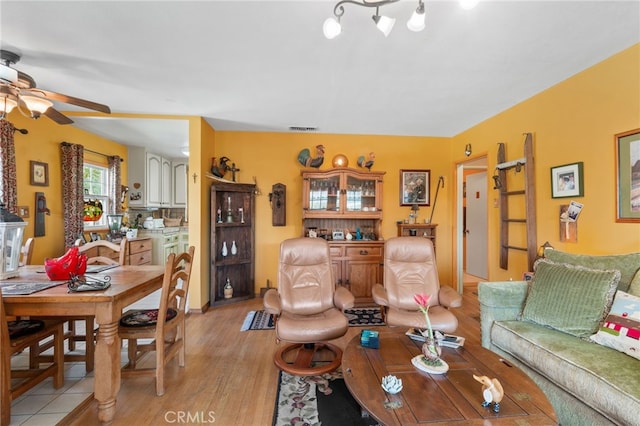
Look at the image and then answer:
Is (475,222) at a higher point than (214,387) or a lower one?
higher

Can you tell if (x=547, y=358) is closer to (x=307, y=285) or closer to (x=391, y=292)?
(x=391, y=292)

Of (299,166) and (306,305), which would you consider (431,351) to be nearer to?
(306,305)

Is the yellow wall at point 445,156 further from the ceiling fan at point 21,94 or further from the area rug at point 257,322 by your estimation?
the ceiling fan at point 21,94

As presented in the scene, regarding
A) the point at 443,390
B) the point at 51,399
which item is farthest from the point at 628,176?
the point at 51,399

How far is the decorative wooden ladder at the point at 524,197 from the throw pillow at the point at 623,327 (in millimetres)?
1265

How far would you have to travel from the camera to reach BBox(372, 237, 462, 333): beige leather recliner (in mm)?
2439

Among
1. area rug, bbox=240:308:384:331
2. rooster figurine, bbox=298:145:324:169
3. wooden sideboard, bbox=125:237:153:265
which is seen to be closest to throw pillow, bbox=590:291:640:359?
area rug, bbox=240:308:384:331

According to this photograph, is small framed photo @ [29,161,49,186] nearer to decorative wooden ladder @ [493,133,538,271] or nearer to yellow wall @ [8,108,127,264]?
yellow wall @ [8,108,127,264]

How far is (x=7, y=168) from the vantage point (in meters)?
2.82

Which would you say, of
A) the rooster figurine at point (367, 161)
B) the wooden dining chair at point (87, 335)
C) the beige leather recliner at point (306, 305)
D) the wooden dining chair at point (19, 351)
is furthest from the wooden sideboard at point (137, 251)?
the rooster figurine at point (367, 161)

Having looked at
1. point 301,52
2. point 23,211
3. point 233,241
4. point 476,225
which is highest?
point 301,52

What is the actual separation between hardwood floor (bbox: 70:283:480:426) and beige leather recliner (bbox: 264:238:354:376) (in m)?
0.24

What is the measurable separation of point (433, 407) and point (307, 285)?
1528mm

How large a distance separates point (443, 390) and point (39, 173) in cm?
470
